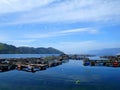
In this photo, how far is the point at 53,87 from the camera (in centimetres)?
4894

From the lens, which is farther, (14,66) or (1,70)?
(14,66)

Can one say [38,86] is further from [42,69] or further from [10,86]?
[42,69]

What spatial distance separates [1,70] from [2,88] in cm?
3433

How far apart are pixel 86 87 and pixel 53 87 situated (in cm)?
653

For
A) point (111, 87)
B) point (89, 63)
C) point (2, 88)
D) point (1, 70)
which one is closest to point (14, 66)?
point (1, 70)

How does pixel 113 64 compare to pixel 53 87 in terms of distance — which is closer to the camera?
pixel 53 87

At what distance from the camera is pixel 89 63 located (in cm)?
11262

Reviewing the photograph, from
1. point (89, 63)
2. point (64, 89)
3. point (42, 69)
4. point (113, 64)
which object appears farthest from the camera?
point (89, 63)

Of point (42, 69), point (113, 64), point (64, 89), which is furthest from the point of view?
point (113, 64)

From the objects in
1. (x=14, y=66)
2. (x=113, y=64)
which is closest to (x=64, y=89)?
(x=14, y=66)

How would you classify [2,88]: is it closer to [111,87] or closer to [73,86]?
[73,86]

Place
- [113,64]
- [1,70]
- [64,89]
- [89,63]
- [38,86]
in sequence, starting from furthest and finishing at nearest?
1. [89,63]
2. [113,64]
3. [1,70]
4. [38,86]
5. [64,89]

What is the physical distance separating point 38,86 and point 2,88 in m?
7.13

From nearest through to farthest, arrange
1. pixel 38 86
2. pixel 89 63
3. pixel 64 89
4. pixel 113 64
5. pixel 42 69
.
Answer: pixel 64 89 → pixel 38 86 → pixel 42 69 → pixel 113 64 → pixel 89 63
